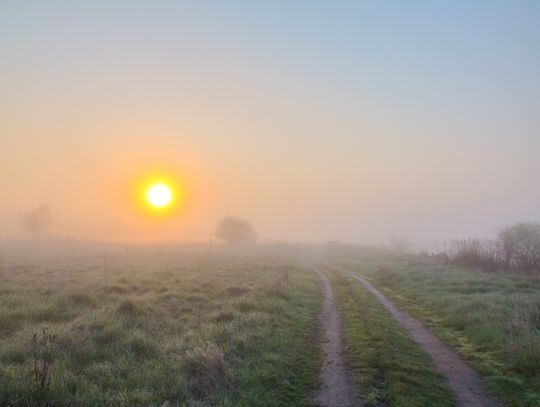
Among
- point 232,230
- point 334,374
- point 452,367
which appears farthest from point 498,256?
point 232,230

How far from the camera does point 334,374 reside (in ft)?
39.6

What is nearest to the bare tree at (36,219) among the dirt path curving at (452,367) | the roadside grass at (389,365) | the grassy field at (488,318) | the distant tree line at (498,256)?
the grassy field at (488,318)

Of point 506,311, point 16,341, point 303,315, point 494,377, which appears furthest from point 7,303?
point 506,311

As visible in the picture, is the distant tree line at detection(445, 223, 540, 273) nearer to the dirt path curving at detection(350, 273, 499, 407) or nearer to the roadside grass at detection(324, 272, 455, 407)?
the dirt path curving at detection(350, 273, 499, 407)

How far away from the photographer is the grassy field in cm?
1206

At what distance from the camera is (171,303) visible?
20.1 m

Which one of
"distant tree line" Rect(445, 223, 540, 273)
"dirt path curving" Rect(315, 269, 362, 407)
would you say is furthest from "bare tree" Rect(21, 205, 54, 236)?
"dirt path curving" Rect(315, 269, 362, 407)

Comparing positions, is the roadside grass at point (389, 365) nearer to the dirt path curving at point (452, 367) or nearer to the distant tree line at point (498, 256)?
the dirt path curving at point (452, 367)

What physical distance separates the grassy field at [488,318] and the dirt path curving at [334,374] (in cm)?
399

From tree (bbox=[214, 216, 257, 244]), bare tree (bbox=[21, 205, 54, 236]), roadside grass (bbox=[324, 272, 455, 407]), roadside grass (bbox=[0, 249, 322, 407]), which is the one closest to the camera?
roadside grass (bbox=[0, 249, 322, 407])

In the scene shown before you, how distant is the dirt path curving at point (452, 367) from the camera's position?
10.6 metres

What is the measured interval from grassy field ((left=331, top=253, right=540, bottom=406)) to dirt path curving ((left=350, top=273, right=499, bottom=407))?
38 cm

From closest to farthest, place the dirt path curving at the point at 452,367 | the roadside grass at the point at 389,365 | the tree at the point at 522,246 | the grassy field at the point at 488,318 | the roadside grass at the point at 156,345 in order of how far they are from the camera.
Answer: the roadside grass at the point at 156,345 → the roadside grass at the point at 389,365 → the dirt path curving at the point at 452,367 → the grassy field at the point at 488,318 → the tree at the point at 522,246

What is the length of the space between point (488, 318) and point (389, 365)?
7459mm
